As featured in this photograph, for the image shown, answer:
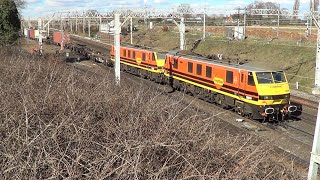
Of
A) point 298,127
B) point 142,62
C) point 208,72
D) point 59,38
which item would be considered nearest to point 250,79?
point 298,127

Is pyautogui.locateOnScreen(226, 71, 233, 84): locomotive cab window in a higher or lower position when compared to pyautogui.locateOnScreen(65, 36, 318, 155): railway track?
higher

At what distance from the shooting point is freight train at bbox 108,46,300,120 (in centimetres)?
1905

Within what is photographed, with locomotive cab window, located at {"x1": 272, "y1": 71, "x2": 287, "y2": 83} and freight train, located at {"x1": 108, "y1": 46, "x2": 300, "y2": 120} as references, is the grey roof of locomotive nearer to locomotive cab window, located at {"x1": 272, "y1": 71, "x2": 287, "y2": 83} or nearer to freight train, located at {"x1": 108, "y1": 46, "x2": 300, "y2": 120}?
freight train, located at {"x1": 108, "y1": 46, "x2": 300, "y2": 120}

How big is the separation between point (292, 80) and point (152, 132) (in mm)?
26109

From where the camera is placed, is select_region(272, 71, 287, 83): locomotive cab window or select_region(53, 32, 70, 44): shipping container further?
select_region(53, 32, 70, 44): shipping container

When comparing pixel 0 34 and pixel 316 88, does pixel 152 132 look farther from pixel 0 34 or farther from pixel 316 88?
pixel 0 34

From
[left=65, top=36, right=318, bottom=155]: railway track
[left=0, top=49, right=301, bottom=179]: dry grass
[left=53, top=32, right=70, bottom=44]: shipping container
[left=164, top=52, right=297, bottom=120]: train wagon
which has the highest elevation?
[left=53, top=32, right=70, bottom=44]: shipping container

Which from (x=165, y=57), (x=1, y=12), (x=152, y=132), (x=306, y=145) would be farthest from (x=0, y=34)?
(x=152, y=132)

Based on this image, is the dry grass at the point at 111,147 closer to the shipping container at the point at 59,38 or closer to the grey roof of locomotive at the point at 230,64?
the grey roof of locomotive at the point at 230,64

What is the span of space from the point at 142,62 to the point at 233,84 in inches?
548

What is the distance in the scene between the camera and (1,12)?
40.0 metres

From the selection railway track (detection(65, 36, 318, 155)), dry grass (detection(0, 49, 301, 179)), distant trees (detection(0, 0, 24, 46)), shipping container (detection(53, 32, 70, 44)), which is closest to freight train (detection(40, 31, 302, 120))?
railway track (detection(65, 36, 318, 155))

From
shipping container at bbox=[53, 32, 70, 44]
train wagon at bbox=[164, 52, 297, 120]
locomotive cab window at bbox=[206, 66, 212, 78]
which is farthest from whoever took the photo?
shipping container at bbox=[53, 32, 70, 44]

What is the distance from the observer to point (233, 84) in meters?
20.6
